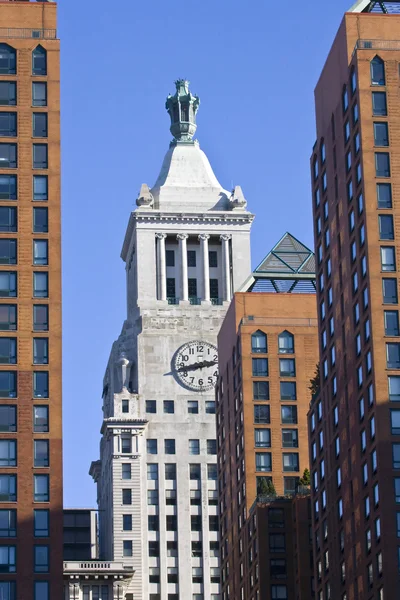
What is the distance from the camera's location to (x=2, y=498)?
151500mm

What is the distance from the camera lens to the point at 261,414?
19838 centimetres

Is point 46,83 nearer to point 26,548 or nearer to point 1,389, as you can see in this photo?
point 1,389

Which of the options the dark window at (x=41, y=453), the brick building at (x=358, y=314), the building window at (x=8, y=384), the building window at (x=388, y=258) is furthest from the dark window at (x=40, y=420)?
the building window at (x=388, y=258)

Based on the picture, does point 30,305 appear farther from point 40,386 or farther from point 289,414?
point 289,414

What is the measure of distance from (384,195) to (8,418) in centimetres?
3328

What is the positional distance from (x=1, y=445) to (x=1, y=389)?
14.6 feet

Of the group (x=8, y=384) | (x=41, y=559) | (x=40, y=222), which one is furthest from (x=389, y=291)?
(x=41, y=559)

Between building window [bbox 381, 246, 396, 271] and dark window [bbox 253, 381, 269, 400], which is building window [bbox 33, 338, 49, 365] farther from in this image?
dark window [bbox 253, 381, 269, 400]

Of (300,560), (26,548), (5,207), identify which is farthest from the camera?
(300,560)

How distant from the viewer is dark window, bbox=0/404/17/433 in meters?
154

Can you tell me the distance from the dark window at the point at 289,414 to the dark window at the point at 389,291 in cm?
5026

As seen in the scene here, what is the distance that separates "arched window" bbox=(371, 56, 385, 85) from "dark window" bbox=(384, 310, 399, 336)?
19.6m

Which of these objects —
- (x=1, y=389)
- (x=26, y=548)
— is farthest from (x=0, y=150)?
(x=26, y=548)

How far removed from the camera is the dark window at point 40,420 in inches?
6068
